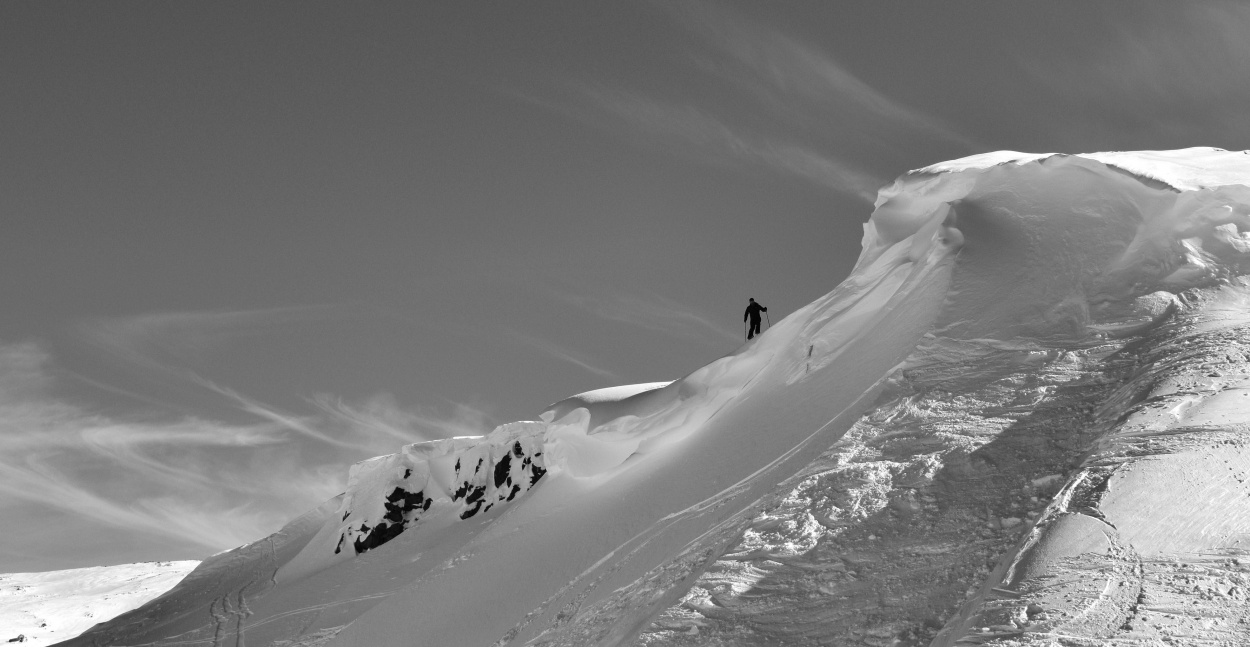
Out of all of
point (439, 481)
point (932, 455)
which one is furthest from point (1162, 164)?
point (439, 481)

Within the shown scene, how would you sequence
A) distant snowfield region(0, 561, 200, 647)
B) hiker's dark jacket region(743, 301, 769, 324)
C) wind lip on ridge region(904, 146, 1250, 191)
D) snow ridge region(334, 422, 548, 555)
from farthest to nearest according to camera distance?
distant snowfield region(0, 561, 200, 647) < snow ridge region(334, 422, 548, 555) < hiker's dark jacket region(743, 301, 769, 324) < wind lip on ridge region(904, 146, 1250, 191)

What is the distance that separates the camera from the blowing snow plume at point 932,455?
955 cm

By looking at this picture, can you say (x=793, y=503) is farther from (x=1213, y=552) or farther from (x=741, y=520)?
(x=1213, y=552)

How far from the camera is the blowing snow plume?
31.3 feet

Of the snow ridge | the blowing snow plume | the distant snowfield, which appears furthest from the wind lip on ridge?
the distant snowfield

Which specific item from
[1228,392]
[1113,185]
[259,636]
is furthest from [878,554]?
[259,636]

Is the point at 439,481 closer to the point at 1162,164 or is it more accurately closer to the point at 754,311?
the point at 754,311

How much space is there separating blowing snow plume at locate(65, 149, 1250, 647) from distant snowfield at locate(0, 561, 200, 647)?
13.8 metres

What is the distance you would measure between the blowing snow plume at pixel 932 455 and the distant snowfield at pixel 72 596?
542 inches

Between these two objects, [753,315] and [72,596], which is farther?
[72,596]

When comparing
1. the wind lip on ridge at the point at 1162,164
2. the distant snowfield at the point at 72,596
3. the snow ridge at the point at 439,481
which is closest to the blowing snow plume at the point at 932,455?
the wind lip on ridge at the point at 1162,164

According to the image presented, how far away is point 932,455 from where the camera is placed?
40.2ft

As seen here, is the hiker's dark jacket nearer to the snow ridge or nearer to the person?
the person

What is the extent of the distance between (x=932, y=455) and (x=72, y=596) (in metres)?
36.8
